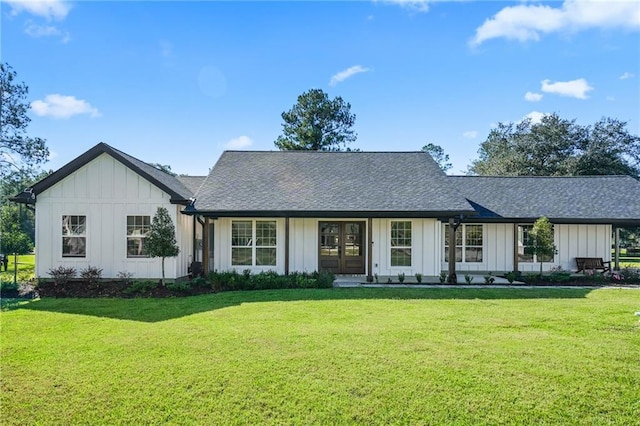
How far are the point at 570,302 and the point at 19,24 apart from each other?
18.3 meters

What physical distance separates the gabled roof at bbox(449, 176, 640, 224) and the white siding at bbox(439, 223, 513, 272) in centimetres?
87

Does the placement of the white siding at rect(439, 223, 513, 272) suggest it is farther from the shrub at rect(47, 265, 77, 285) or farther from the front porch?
the shrub at rect(47, 265, 77, 285)

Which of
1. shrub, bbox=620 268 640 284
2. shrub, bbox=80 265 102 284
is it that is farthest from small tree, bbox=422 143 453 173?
shrub, bbox=80 265 102 284

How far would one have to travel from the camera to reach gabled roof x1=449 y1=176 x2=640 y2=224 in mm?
15109

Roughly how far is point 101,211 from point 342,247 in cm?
874

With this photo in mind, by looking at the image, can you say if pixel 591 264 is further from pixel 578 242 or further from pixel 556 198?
pixel 556 198

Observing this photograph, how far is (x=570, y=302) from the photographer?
384 inches

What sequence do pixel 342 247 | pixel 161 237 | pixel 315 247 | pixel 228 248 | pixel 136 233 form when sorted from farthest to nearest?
pixel 342 247, pixel 315 247, pixel 228 248, pixel 136 233, pixel 161 237

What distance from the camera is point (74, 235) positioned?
42.6 ft

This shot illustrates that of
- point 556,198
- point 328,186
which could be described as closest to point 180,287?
point 328,186

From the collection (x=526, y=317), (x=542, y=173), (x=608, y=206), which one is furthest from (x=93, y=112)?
(x=542, y=173)

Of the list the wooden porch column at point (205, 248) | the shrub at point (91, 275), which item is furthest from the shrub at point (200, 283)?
the shrub at point (91, 275)

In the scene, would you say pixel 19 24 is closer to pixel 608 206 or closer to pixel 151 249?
pixel 151 249

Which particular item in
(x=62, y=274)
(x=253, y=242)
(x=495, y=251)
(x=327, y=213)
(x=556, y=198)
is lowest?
(x=62, y=274)
